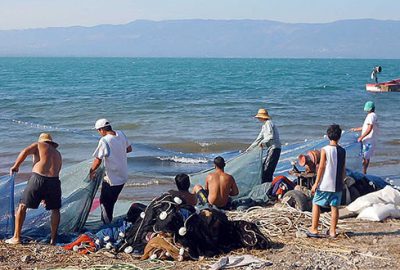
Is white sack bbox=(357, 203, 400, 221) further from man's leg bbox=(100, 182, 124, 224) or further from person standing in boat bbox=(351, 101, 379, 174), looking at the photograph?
man's leg bbox=(100, 182, 124, 224)

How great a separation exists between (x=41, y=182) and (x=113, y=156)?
98 cm

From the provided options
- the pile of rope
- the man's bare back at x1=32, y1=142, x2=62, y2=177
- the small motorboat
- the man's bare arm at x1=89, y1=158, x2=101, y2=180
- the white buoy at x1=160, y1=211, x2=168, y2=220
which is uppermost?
the man's bare back at x1=32, y1=142, x2=62, y2=177

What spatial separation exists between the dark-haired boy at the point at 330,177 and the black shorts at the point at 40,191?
290 centimetres

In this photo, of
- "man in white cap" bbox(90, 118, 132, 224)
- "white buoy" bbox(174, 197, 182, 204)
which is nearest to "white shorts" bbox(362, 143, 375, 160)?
"man in white cap" bbox(90, 118, 132, 224)

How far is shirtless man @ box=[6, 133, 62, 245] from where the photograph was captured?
6.99 meters

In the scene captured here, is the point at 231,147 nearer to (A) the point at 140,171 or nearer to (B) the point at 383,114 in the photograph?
(A) the point at 140,171

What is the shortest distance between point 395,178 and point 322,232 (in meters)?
5.38

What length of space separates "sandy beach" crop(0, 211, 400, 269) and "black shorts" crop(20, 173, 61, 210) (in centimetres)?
48

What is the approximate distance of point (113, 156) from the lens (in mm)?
7602

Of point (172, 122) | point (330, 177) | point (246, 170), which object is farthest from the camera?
point (172, 122)

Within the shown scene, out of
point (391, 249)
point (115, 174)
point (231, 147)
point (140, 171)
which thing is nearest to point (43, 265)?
point (115, 174)

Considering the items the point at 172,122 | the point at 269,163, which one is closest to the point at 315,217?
the point at 269,163

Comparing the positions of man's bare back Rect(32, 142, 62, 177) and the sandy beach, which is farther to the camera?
man's bare back Rect(32, 142, 62, 177)

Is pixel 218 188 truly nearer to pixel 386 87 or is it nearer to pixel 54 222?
pixel 54 222
